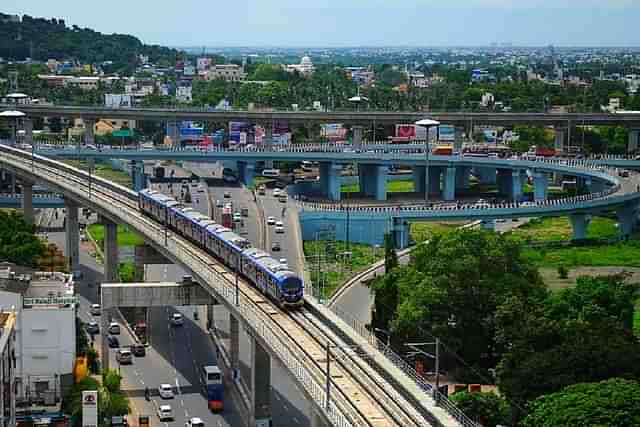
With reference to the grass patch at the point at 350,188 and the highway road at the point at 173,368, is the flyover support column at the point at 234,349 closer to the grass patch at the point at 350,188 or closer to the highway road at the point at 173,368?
the highway road at the point at 173,368

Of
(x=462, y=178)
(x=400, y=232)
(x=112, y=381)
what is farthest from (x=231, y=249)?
(x=462, y=178)

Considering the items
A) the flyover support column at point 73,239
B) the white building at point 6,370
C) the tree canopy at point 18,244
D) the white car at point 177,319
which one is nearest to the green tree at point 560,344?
the white car at point 177,319

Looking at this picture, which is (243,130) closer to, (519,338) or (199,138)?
(199,138)

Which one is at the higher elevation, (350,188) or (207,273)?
(207,273)

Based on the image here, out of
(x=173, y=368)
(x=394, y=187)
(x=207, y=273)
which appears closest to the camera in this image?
(x=207, y=273)

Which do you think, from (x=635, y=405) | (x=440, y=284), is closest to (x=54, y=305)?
(x=440, y=284)

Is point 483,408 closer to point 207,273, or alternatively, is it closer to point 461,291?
point 461,291

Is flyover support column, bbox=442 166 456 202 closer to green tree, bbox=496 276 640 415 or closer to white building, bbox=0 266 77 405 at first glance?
green tree, bbox=496 276 640 415
